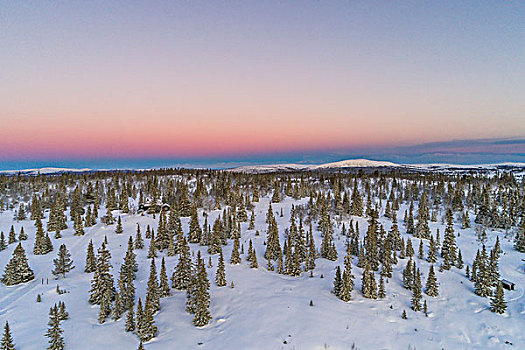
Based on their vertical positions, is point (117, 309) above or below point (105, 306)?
below

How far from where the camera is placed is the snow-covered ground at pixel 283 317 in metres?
30.7

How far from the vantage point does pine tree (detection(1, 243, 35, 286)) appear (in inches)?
1893

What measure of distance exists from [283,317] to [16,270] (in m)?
50.0

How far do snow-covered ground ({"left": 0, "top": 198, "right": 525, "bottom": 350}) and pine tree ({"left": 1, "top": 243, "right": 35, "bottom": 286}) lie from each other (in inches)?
68.3

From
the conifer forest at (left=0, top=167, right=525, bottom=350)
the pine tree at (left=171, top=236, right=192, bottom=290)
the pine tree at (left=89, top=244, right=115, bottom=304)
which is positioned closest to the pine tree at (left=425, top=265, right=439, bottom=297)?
the conifer forest at (left=0, top=167, right=525, bottom=350)

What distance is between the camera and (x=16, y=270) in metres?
48.4

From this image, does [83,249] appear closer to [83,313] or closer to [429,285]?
[83,313]

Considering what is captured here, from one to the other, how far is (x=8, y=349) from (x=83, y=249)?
1953 inches

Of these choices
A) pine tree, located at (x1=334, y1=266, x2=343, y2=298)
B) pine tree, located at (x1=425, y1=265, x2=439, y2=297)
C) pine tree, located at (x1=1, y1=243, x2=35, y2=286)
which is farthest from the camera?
pine tree, located at (x1=425, y1=265, x2=439, y2=297)

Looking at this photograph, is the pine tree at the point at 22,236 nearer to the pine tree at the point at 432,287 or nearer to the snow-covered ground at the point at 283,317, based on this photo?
the snow-covered ground at the point at 283,317

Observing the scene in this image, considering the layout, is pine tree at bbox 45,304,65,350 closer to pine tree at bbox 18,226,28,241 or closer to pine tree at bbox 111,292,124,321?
pine tree at bbox 111,292,124,321

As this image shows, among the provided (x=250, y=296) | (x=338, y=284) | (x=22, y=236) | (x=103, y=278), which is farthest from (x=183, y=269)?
(x=22, y=236)

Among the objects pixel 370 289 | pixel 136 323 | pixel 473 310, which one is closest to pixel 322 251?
pixel 370 289

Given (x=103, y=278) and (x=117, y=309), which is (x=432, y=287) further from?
(x=103, y=278)
